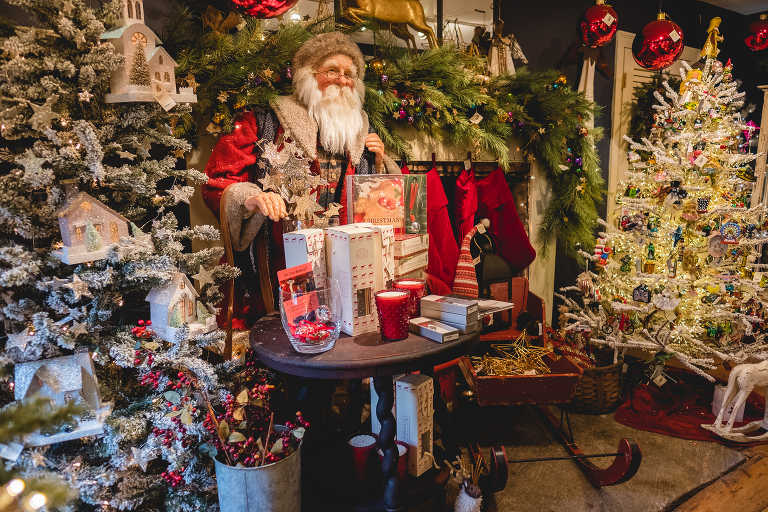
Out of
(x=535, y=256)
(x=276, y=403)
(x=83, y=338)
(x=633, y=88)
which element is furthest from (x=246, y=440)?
(x=633, y=88)

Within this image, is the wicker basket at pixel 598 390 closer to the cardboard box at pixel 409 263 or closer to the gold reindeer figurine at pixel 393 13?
the cardboard box at pixel 409 263

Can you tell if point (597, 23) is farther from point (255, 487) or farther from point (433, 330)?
point (255, 487)

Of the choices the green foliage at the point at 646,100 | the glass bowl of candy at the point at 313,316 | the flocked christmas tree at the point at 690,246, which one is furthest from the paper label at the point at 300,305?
the green foliage at the point at 646,100

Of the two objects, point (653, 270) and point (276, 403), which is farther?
point (653, 270)

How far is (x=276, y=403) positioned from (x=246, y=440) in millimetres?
417

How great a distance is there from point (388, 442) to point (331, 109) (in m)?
1.48

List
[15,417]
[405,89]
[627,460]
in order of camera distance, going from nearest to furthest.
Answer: [15,417]
[627,460]
[405,89]

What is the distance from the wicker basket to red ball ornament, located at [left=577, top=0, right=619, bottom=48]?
79.5 inches

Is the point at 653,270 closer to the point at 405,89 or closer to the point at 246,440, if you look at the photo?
the point at 405,89

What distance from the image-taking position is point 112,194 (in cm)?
155

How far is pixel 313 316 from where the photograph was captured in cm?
145

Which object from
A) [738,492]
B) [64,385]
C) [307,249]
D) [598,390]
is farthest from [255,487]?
[738,492]

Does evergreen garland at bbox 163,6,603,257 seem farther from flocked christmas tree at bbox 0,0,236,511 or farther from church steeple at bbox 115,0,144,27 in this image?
flocked christmas tree at bbox 0,0,236,511

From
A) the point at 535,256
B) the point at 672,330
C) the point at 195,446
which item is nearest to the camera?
the point at 195,446
